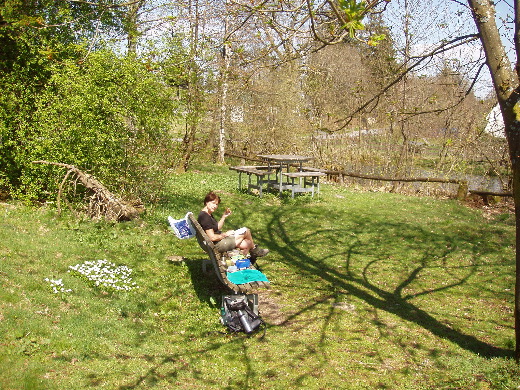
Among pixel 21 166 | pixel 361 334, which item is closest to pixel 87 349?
pixel 361 334

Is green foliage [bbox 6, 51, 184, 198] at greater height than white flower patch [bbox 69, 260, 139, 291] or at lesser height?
greater

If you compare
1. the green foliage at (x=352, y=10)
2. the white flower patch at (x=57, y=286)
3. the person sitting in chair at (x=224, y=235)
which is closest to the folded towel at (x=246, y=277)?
the person sitting in chair at (x=224, y=235)

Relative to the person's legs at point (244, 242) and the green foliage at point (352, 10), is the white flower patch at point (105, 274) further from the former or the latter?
the green foliage at point (352, 10)

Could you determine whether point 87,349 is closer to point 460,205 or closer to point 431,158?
point 460,205

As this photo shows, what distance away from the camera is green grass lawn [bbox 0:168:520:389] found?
4812 millimetres

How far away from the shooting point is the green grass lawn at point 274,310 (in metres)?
4.81

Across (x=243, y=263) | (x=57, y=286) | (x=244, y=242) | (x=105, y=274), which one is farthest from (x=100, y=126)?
(x=243, y=263)

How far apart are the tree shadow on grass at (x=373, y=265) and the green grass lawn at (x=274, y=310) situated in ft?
0.11

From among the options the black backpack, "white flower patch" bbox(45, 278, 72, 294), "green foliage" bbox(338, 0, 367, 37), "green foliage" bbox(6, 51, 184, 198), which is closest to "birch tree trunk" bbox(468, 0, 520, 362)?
"green foliage" bbox(338, 0, 367, 37)

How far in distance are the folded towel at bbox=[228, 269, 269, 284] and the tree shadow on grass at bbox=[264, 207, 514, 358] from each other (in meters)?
0.92

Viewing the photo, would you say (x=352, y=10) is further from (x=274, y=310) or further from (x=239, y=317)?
(x=274, y=310)

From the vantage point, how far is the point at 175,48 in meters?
15.8

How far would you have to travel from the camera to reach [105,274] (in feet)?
22.6

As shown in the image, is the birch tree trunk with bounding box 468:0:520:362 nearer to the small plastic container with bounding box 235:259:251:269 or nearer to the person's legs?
the small plastic container with bounding box 235:259:251:269
